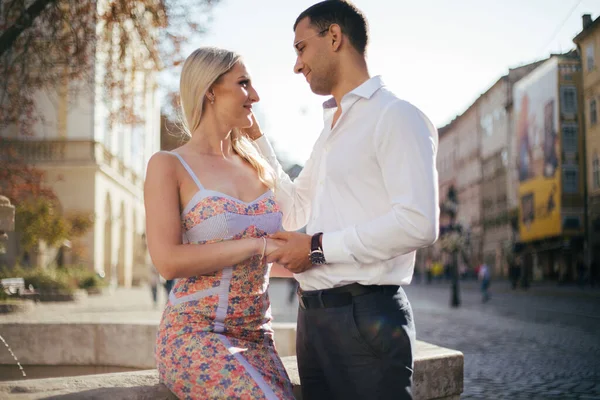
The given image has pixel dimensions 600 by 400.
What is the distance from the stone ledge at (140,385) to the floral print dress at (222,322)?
33 centimetres

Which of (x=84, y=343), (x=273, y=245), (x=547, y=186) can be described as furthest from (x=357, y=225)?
(x=547, y=186)

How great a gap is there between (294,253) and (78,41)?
10171 millimetres

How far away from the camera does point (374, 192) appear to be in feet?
8.97

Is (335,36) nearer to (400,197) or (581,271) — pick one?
(400,197)

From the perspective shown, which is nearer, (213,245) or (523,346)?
(213,245)

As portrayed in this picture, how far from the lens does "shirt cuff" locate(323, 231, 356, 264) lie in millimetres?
2656

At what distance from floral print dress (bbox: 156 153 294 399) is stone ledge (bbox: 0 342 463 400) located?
1.08 feet

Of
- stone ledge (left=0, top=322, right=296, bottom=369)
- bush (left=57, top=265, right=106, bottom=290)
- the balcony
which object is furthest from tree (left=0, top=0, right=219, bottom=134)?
the balcony

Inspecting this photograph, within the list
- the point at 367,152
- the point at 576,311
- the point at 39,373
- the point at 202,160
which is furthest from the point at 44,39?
the point at 576,311

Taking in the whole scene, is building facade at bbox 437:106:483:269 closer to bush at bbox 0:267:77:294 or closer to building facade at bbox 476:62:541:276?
building facade at bbox 476:62:541:276

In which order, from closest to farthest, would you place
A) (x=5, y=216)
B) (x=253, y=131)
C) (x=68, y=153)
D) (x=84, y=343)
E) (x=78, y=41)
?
(x=253, y=131), (x=5, y=216), (x=84, y=343), (x=78, y=41), (x=68, y=153)

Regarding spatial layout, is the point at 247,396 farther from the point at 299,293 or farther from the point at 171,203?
the point at 171,203

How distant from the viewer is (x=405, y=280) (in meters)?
2.79

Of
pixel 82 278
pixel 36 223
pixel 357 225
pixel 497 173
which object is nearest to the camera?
pixel 357 225
